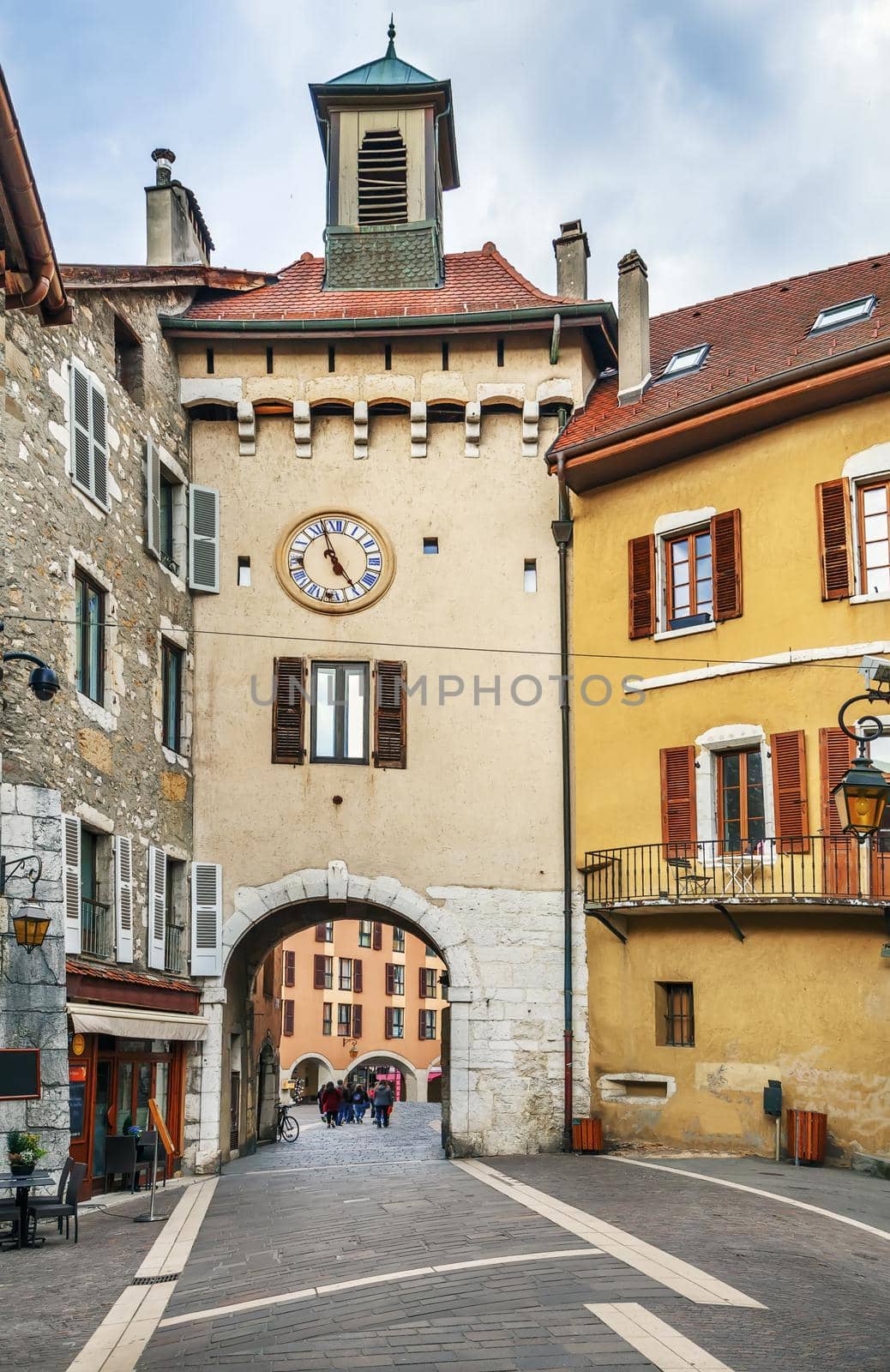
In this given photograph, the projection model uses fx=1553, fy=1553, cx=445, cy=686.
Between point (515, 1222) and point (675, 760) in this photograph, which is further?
point (675, 760)

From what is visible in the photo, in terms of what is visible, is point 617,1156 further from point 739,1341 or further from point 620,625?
point 739,1341

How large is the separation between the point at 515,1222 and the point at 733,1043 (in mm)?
7631

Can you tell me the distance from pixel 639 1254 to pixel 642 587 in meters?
→ 12.3

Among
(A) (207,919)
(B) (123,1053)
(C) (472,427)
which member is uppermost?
(C) (472,427)

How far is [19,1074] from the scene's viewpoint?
15742mm

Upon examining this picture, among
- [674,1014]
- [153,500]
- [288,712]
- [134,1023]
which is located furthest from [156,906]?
[674,1014]

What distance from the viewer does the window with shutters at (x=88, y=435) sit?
18.8 meters

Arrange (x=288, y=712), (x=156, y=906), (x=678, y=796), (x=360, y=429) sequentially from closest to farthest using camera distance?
1. (x=156, y=906)
2. (x=678, y=796)
3. (x=288, y=712)
4. (x=360, y=429)

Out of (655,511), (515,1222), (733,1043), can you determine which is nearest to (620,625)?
(655,511)

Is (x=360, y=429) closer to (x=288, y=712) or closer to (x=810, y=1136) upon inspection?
(x=288, y=712)

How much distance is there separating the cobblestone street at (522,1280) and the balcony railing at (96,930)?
3810mm

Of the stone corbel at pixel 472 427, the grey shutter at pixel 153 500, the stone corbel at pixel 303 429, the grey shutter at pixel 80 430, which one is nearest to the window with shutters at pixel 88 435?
the grey shutter at pixel 80 430

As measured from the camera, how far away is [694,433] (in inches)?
845

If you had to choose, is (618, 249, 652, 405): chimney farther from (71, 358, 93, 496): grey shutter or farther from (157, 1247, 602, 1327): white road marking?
(157, 1247, 602, 1327): white road marking
